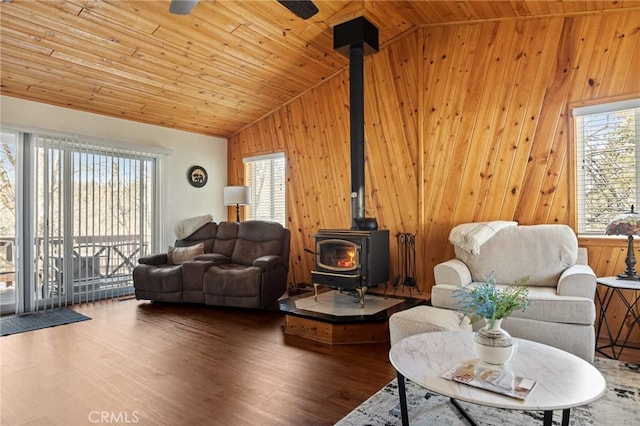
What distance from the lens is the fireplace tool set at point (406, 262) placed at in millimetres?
4367

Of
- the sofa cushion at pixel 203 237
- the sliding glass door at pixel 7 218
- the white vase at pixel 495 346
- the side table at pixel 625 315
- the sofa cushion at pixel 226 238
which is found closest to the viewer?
the white vase at pixel 495 346

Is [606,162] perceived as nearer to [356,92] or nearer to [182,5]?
[356,92]

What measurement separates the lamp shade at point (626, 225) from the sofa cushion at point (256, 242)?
336 cm

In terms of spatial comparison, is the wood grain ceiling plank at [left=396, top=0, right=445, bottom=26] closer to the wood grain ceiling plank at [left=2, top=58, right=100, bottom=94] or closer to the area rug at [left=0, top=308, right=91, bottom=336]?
the wood grain ceiling plank at [left=2, top=58, right=100, bottom=94]

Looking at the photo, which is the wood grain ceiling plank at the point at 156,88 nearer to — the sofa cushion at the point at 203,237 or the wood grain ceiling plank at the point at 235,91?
the wood grain ceiling plank at the point at 235,91

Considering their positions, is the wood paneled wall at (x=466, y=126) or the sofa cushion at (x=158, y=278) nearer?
the wood paneled wall at (x=466, y=126)

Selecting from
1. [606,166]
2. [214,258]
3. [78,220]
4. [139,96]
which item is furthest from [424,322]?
[78,220]

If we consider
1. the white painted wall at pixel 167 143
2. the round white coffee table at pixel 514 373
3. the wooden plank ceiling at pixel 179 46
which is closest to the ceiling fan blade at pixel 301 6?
the wooden plank ceiling at pixel 179 46

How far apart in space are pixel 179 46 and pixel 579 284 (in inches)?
165

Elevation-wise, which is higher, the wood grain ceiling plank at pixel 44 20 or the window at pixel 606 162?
the wood grain ceiling plank at pixel 44 20

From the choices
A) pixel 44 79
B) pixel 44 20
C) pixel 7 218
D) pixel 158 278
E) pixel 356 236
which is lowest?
pixel 158 278

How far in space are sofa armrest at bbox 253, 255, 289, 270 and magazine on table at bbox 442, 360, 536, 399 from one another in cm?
291

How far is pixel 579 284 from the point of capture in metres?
2.78

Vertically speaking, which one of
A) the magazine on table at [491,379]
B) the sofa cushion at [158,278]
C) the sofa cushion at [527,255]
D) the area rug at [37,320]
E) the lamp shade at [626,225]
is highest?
the lamp shade at [626,225]
